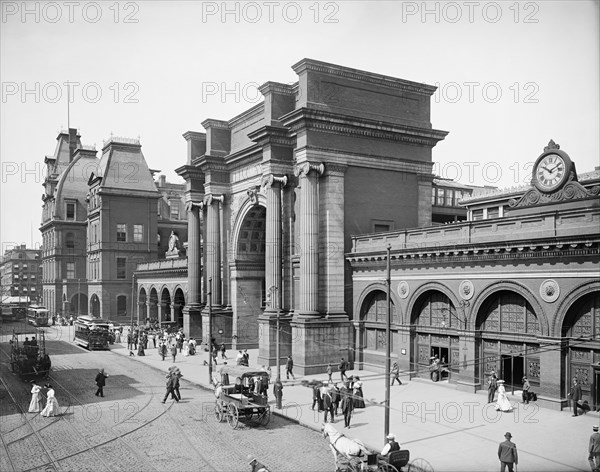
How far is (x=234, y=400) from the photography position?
21188 millimetres

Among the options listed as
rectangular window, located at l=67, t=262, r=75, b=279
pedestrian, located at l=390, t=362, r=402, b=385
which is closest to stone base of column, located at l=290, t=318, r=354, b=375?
pedestrian, located at l=390, t=362, r=402, b=385

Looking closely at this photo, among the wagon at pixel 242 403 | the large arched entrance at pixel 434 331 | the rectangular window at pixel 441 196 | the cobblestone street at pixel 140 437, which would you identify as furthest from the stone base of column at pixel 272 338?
the rectangular window at pixel 441 196

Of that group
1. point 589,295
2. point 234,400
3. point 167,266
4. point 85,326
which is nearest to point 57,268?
point 167,266

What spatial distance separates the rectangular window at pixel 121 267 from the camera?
254 ft

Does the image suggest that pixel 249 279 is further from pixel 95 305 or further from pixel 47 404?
pixel 95 305

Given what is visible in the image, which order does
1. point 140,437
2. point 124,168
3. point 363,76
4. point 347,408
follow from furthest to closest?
point 124,168 < point 363,76 < point 347,408 < point 140,437

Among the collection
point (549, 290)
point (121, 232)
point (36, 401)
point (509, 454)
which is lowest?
point (36, 401)

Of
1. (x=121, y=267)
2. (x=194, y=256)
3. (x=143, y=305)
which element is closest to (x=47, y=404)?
(x=194, y=256)

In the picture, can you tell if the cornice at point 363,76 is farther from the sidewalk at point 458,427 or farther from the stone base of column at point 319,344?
the sidewalk at point 458,427

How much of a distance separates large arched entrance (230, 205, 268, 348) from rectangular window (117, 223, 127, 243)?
121 feet

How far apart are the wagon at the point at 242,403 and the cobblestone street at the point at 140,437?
368 mm

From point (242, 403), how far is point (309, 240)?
14.3 metres

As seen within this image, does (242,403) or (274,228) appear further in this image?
(274,228)

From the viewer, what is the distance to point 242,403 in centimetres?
2094
